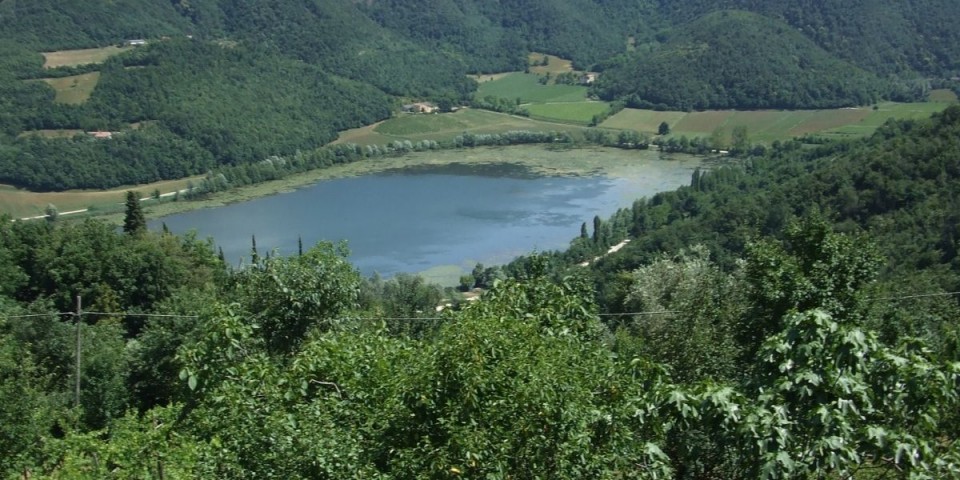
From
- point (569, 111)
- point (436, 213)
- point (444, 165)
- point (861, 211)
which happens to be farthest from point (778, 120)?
point (861, 211)

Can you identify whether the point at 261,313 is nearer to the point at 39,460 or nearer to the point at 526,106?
the point at 39,460

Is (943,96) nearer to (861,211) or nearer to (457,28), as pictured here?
(861,211)

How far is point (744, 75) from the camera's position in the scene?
96.8 m

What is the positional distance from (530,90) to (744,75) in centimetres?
2610

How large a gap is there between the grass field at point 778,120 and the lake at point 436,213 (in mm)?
11292

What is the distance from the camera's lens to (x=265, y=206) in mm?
63719

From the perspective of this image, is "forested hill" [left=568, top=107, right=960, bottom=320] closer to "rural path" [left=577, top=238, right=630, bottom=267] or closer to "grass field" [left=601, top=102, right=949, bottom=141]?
"rural path" [left=577, top=238, right=630, bottom=267]

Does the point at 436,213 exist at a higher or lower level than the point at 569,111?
lower

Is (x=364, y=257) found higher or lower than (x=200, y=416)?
lower

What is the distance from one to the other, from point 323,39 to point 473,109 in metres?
23.7

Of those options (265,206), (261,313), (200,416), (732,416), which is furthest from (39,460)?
(265,206)

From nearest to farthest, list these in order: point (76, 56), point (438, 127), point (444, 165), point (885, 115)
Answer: point (444, 165), point (885, 115), point (76, 56), point (438, 127)

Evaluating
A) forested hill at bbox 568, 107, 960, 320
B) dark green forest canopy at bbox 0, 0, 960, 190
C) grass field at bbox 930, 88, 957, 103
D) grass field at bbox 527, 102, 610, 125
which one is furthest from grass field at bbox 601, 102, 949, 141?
A: forested hill at bbox 568, 107, 960, 320

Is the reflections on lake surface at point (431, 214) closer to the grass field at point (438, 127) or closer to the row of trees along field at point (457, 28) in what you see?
the grass field at point (438, 127)
